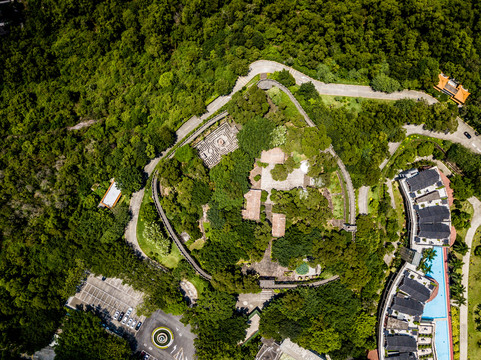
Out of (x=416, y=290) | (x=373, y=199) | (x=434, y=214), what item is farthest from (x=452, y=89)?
(x=416, y=290)

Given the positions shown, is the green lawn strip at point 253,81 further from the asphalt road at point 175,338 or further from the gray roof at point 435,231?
the asphalt road at point 175,338

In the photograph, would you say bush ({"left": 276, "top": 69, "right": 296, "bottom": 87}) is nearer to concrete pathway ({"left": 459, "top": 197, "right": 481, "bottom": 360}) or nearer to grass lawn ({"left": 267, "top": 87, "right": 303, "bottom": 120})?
grass lawn ({"left": 267, "top": 87, "right": 303, "bottom": 120})

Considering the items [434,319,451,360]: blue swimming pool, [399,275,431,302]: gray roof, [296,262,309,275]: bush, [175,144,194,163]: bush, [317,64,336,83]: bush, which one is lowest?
[434,319,451,360]: blue swimming pool

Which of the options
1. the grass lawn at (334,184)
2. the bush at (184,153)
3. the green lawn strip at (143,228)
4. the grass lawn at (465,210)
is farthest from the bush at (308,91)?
the grass lawn at (465,210)

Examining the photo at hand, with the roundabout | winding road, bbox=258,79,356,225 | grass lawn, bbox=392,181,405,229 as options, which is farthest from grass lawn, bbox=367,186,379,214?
the roundabout

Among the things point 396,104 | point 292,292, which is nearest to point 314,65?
point 396,104

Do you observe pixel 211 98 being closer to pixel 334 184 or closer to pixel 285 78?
pixel 285 78
